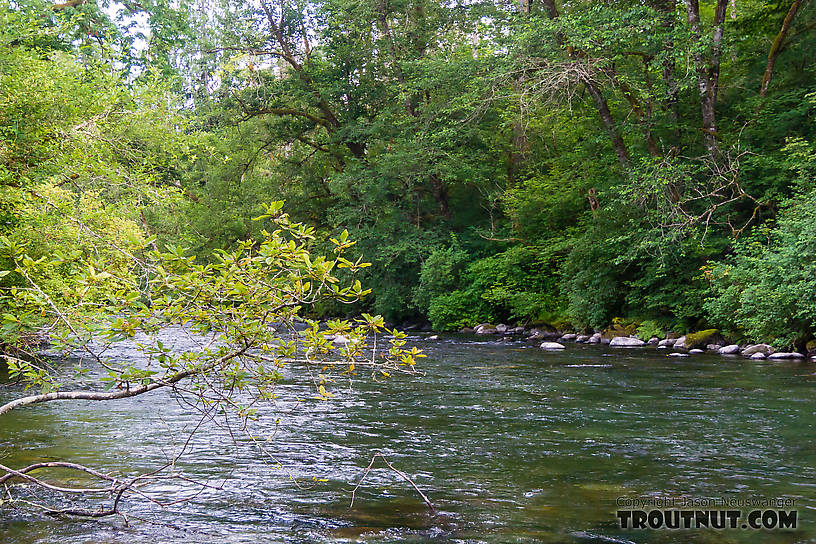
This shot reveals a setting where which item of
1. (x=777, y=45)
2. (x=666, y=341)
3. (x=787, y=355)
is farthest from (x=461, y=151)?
(x=787, y=355)

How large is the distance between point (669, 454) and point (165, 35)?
21717 millimetres

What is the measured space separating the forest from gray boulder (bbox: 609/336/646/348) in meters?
0.44

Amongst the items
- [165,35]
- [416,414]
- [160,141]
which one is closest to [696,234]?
[416,414]

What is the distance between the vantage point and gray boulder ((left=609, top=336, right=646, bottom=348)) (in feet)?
60.2

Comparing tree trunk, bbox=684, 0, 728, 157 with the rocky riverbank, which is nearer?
the rocky riverbank

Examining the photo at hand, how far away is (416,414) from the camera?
31.1 ft

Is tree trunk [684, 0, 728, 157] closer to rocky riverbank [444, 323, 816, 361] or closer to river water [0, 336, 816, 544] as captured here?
rocky riverbank [444, 323, 816, 361]

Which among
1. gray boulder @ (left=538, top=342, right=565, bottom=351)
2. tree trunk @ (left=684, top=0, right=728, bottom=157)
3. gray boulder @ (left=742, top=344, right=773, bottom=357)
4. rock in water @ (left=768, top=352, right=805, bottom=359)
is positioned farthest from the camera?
gray boulder @ (left=538, top=342, right=565, bottom=351)

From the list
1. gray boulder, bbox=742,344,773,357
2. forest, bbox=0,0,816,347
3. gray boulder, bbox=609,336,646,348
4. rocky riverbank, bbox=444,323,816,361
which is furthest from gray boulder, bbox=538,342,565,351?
gray boulder, bbox=742,344,773,357

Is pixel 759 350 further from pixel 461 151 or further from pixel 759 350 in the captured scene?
pixel 461 151

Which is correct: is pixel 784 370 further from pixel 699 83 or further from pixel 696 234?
pixel 699 83

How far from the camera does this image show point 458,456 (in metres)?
7.23

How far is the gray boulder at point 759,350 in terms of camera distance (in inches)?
583

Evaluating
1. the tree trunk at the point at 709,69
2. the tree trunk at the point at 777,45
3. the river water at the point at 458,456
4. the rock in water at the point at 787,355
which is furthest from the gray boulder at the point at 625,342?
the tree trunk at the point at 777,45
